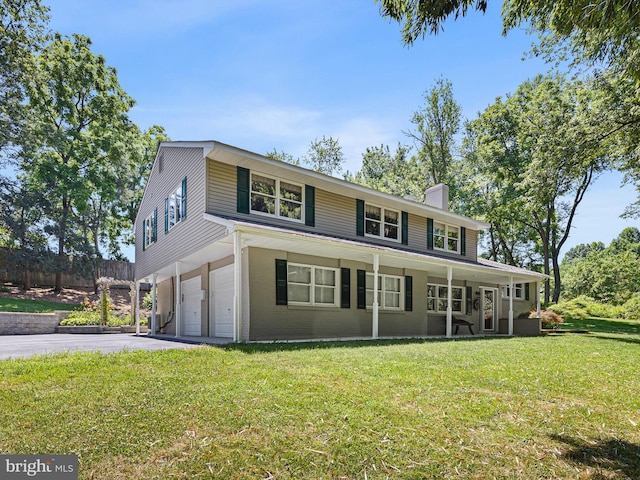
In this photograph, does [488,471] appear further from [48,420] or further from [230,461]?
[48,420]

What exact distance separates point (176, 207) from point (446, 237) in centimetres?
1127

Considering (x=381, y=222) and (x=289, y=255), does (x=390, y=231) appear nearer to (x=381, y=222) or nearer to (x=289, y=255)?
(x=381, y=222)

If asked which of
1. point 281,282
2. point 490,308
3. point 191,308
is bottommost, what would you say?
Result: point 490,308

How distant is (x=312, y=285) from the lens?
12.2 meters

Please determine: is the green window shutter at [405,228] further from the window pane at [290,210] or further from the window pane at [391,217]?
the window pane at [290,210]

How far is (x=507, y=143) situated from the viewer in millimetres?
27969

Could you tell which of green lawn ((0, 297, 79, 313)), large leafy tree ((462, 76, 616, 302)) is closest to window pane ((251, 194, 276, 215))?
large leafy tree ((462, 76, 616, 302))

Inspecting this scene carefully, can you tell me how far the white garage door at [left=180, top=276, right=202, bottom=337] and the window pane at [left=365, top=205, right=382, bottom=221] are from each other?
6.59 metres

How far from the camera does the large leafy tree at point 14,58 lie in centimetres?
2191

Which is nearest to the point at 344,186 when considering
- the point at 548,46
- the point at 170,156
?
the point at 170,156

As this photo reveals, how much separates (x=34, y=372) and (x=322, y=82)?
39.0 ft

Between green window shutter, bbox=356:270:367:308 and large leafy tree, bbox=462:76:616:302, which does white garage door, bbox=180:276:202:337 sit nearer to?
A: green window shutter, bbox=356:270:367:308

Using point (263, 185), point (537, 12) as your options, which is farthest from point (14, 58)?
point (537, 12)

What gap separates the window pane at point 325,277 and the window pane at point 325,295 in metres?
0.18
